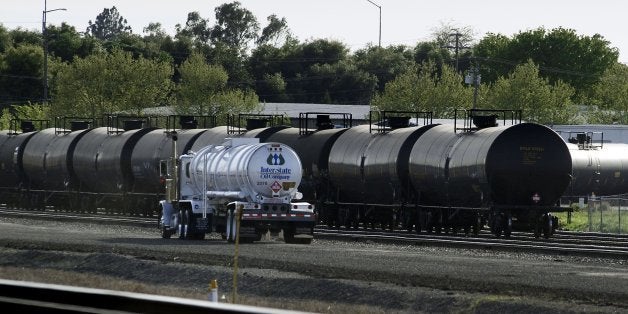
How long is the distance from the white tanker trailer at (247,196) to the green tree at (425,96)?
188 ft

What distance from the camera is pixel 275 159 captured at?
34406 millimetres

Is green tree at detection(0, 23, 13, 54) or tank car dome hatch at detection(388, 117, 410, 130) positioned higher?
green tree at detection(0, 23, 13, 54)

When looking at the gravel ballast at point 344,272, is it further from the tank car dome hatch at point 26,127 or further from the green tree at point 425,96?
the green tree at point 425,96

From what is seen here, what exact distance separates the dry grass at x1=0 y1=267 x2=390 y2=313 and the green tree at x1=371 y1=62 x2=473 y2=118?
68.5m

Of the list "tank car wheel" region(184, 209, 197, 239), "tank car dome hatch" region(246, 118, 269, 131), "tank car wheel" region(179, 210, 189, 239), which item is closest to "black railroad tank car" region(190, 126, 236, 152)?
"tank car dome hatch" region(246, 118, 269, 131)

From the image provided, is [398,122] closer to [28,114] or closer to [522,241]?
[522,241]

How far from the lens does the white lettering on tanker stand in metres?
34.3

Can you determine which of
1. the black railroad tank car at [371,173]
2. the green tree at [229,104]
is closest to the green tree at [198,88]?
the green tree at [229,104]

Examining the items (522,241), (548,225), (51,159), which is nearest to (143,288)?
(522,241)

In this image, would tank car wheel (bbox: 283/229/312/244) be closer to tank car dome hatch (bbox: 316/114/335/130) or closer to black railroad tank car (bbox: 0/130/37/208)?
tank car dome hatch (bbox: 316/114/335/130)

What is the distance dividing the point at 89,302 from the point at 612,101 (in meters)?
105

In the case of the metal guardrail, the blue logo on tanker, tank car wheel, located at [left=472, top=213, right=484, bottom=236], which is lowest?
tank car wheel, located at [left=472, top=213, right=484, bottom=236]

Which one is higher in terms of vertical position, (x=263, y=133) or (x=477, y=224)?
(x=263, y=133)

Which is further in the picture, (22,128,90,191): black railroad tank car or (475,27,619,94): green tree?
(475,27,619,94): green tree
